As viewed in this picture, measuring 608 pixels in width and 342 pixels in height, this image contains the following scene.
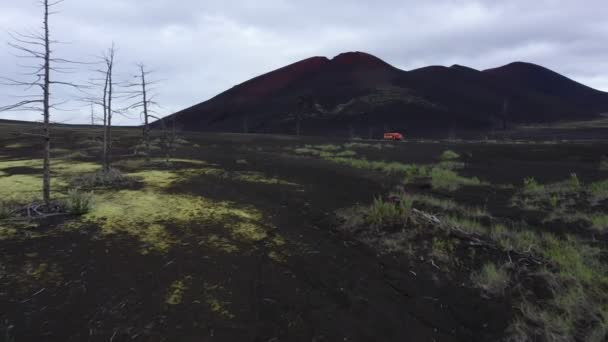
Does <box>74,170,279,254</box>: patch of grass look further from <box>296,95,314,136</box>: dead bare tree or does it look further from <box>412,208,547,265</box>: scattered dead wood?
<box>296,95,314,136</box>: dead bare tree

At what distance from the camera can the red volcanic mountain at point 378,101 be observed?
4188 inches

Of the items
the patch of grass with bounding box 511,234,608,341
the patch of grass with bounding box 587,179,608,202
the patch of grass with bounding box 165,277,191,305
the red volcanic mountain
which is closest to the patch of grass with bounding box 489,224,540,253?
the patch of grass with bounding box 511,234,608,341

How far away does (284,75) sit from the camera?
178375mm

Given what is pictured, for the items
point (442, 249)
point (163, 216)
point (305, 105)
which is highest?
point (305, 105)

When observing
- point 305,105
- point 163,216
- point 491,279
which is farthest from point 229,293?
point 305,105

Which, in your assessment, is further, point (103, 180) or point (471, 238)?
→ point (103, 180)

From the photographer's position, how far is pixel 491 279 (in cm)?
615

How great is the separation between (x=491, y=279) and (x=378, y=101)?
116 meters

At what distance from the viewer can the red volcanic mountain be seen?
10638 cm

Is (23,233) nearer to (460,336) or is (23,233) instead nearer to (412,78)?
(460,336)

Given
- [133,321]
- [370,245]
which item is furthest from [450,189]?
[133,321]

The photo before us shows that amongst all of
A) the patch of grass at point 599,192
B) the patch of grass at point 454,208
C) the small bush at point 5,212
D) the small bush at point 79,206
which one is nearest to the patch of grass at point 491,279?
the patch of grass at point 454,208

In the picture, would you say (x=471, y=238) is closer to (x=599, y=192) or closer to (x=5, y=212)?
(x=599, y=192)

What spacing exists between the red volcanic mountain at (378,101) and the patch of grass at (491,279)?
8972 centimetres
